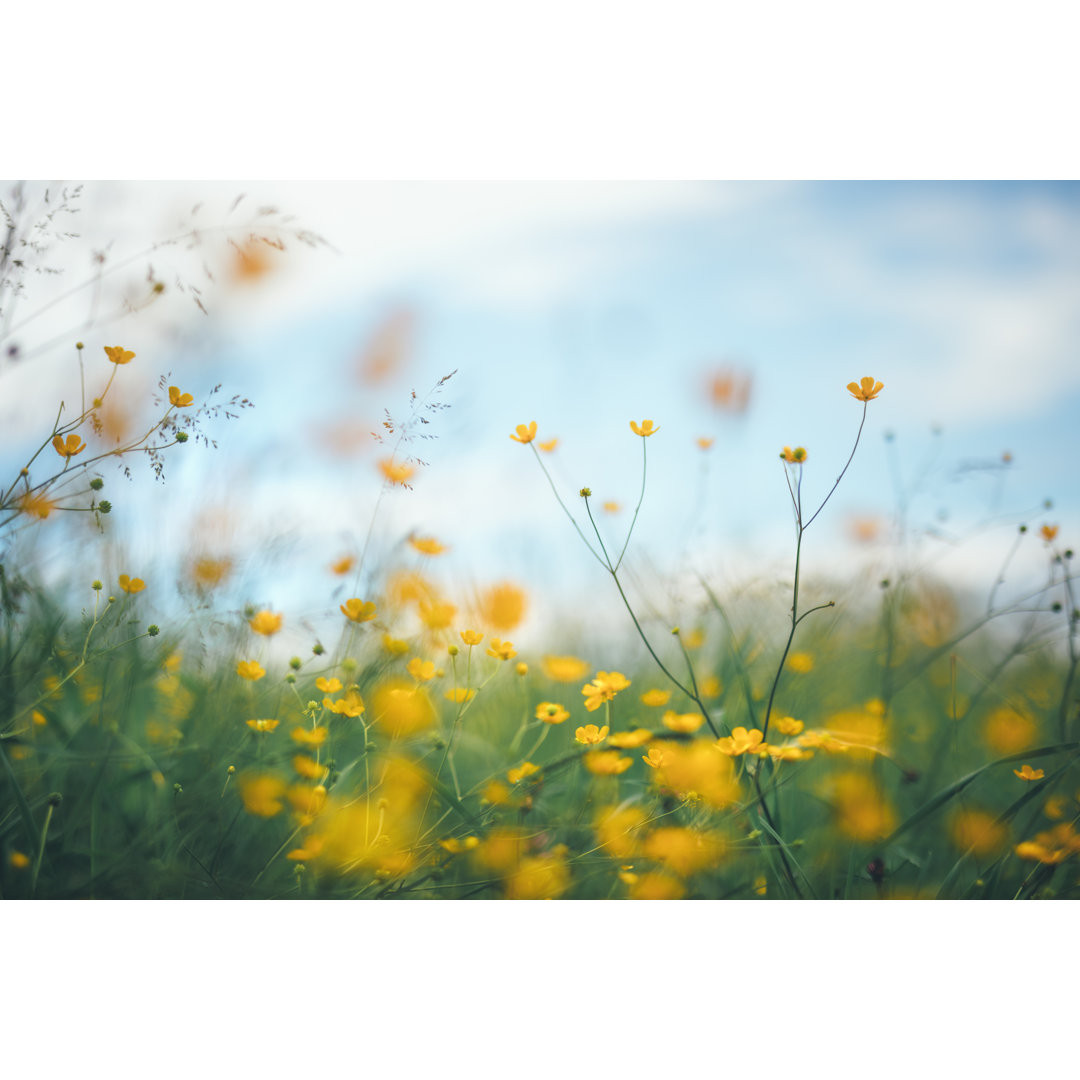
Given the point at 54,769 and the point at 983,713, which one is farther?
the point at 983,713

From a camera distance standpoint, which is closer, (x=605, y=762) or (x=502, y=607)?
(x=605, y=762)

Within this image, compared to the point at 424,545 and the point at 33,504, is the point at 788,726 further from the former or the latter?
the point at 33,504

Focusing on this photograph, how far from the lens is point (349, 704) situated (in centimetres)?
103

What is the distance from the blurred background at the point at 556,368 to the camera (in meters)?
1.12

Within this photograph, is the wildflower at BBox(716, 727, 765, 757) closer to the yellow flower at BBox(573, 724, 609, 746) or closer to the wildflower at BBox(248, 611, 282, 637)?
the yellow flower at BBox(573, 724, 609, 746)

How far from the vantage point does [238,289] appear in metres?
1.16

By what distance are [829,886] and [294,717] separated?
2.63 feet

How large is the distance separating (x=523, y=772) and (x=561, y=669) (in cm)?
21

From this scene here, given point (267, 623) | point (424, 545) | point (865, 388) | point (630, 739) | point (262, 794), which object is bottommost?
point (262, 794)

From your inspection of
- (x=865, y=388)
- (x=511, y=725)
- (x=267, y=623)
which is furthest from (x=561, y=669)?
(x=865, y=388)

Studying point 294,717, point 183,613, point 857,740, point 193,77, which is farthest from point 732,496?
point 193,77

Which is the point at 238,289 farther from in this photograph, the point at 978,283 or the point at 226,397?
the point at 978,283

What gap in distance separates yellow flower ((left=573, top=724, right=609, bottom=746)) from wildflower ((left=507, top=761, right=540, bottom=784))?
73 millimetres

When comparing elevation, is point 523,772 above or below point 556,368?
below
